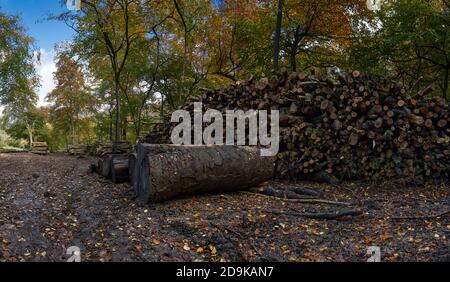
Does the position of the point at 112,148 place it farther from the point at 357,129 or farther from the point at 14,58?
the point at 357,129

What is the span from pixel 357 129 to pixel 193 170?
3349mm

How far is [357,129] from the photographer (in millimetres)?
6707

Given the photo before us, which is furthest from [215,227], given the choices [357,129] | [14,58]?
[14,58]

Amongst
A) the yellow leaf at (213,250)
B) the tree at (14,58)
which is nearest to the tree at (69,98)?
the tree at (14,58)

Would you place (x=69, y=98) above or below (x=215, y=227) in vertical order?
above

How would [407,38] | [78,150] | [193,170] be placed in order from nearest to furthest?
[193,170], [407,38], [78,150]

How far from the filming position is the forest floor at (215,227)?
3529mm

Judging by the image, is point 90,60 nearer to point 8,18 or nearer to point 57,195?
point 8,18

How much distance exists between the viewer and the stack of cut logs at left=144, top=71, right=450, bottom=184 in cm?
652

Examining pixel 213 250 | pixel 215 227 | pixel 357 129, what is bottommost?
pixel 213 250

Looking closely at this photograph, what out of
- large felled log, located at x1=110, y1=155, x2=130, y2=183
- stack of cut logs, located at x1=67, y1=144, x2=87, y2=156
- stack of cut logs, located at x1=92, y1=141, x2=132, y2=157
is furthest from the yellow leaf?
stack of cut logs, located at x1=67, y1=144, x2=87, y2=156

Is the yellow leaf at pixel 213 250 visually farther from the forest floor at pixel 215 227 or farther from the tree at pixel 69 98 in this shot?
the tree at pixel 69 98

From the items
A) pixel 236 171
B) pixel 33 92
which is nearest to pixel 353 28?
pixel 236 171
